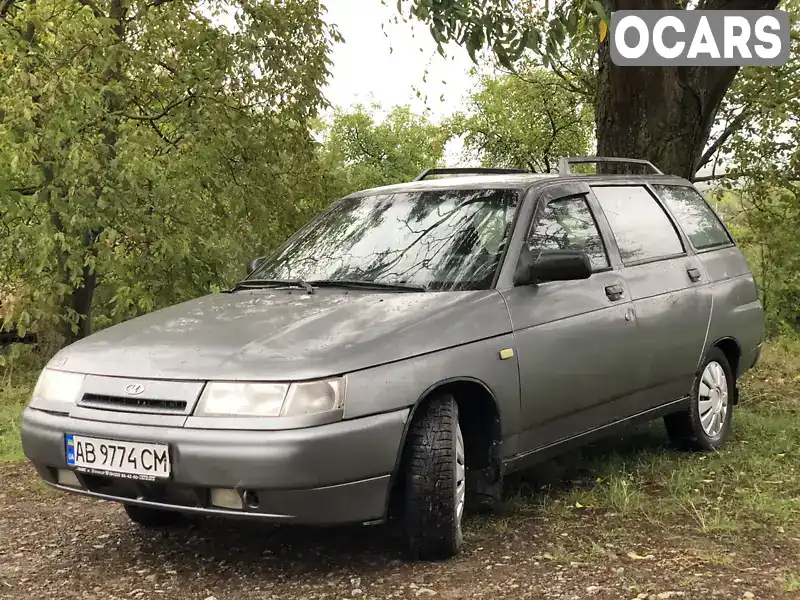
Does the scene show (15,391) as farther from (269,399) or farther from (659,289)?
(269,399)

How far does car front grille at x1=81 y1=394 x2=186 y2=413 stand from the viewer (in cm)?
361

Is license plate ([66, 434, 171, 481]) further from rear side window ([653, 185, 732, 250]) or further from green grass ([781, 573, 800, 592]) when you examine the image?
rear side window ([653, 185, 732, 250])

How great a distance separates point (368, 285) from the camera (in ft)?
14.6

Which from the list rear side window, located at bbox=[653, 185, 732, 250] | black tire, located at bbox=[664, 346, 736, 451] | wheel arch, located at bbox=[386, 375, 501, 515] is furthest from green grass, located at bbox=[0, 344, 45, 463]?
rear side window, located at bbox=[653, 185, 732, 250]

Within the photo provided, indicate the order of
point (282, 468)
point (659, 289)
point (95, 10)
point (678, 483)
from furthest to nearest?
point (95, 10) → point (659, 289) → point (678, 483) → point (282, 468)

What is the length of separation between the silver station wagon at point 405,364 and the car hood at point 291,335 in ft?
0.04

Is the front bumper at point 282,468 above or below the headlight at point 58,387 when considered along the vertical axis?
below

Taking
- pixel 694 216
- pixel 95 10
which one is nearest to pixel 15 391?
pixel 95 10

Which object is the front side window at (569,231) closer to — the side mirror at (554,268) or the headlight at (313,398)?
the side mirror at (554,268)

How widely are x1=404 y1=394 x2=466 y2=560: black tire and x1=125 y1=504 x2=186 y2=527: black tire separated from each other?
1.38 meters

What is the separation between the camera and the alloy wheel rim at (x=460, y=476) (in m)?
3.98

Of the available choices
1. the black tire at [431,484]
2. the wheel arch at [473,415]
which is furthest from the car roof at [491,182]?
the black tire at [431,484]

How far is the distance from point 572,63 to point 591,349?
17.6m

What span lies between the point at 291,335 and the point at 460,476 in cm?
101
